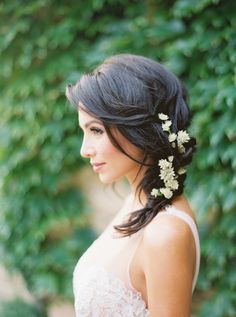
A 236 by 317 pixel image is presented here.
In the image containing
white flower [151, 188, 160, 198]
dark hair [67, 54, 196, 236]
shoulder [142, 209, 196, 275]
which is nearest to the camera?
shoulder [142, 209, 196, 275]

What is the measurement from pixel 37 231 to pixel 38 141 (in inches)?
28.2

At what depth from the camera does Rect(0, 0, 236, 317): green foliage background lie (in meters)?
3.23

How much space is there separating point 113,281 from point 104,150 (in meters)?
0.49

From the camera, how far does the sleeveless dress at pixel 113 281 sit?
1970 millimetres

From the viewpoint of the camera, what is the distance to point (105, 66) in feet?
6.51

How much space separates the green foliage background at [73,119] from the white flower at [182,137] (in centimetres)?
117

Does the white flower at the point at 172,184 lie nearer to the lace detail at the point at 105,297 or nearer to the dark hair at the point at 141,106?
the dark hair at the point at 141,106

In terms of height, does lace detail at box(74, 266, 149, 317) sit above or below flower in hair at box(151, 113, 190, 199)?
below

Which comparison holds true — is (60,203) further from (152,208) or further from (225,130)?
(152,208)

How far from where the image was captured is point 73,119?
4.00 meters

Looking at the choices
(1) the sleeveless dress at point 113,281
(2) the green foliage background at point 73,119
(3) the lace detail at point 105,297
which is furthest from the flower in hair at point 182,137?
(2) the green foliage background at point 73,119

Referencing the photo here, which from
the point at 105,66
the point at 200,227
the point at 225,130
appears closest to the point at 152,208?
the point at 105,66

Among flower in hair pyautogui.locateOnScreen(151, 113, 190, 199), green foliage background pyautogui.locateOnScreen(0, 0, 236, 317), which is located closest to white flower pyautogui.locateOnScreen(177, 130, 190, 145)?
flower in hair pyautogui.locateOnScreen(151, 113, 190, 199)

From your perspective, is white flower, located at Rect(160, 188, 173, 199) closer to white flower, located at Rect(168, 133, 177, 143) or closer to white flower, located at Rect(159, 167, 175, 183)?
white flower, located at Rect(159, 167, 175, 183)
